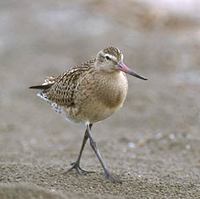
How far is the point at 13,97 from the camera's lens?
14055 millimetres

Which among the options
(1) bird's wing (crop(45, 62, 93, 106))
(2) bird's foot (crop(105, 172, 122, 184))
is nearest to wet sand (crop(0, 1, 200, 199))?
(2) bird's foot (crop(105, 172, 122, 184))

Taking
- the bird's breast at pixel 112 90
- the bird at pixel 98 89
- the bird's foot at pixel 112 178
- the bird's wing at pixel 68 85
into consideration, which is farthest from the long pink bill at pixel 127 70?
the bird's foot at pixel 112 178

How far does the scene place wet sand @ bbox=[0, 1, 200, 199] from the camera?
7.50m

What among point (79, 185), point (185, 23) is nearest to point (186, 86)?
point (185, 23)

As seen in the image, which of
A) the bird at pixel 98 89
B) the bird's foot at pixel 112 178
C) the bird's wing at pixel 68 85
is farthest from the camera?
the bird's wing at pixel 68 85

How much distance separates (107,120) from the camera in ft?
41.8

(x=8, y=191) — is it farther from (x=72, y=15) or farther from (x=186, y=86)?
(x=72, y=15)

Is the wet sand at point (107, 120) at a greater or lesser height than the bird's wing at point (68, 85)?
lesser

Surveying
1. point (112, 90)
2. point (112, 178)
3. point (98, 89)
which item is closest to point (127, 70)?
point (112, 90)

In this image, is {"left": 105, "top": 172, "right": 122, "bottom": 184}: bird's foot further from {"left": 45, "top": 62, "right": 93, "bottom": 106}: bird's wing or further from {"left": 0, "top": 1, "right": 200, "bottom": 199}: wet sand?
{"left": 45, "top": 62, "right": 93, "bottom": 106}: bird's wing

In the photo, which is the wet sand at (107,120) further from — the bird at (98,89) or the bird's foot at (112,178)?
the bird at (98,89)

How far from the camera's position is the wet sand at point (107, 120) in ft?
24.6

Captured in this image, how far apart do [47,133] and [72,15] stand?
7.89 metres

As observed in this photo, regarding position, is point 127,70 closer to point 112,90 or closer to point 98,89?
point 112,90
